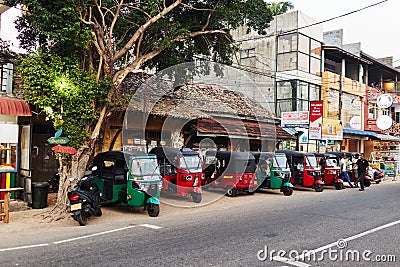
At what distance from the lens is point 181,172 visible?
13.8 metres

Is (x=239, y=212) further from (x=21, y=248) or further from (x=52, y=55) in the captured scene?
(x=52, y=55)

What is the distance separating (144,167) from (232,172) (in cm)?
553

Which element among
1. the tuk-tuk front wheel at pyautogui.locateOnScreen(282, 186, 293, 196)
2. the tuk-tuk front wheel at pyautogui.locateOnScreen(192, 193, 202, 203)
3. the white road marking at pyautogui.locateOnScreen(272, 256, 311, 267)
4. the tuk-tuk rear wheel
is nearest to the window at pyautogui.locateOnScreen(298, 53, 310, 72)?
the tuk-tuk front wheel at pyautogui.locateOnScreen(282, 186, 293, 196)

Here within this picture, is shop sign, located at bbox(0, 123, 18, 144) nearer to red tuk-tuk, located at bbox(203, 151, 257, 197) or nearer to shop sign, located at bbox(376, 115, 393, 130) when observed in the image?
red tuk-tuk, located at bbox(203, 151, 257, 197)

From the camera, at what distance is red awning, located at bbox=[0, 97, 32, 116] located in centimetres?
1101

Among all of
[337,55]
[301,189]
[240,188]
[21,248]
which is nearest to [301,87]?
[337,55]

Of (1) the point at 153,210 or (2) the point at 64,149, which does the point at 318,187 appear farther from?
(2) the point at 64,149

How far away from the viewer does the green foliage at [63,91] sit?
10633 mm

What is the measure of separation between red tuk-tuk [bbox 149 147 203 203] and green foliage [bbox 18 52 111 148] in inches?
149

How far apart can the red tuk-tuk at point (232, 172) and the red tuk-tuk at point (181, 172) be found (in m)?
2.19

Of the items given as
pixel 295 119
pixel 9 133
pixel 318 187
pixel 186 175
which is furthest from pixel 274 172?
pixel 9 133

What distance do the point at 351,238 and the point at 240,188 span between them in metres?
7.65

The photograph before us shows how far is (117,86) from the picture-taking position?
39.9 ft

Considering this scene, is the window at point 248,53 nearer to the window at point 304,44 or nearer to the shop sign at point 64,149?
the window at point 304,44
